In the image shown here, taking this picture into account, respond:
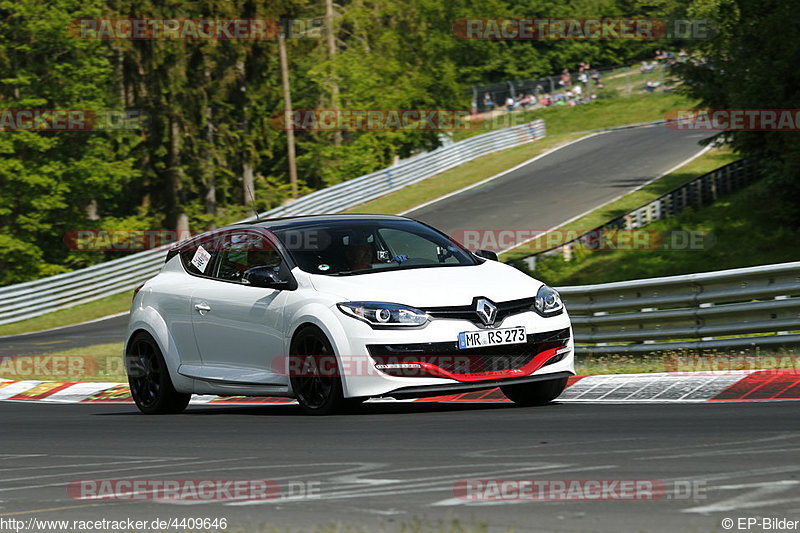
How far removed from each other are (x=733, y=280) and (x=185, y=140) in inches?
1687

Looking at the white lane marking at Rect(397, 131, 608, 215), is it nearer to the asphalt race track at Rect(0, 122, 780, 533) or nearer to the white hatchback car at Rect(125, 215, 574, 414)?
the white hatchback car at Rect(125, 215, 574, 414)

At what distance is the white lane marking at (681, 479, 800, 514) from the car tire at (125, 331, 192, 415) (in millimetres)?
6870

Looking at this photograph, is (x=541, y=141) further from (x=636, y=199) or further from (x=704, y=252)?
(x=704, y=252)

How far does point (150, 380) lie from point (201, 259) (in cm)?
126

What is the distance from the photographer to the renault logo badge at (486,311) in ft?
30.5

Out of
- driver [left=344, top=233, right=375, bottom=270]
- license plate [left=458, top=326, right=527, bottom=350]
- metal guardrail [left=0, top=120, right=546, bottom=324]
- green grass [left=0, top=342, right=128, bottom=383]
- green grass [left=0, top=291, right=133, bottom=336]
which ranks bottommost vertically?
green grass [left=0, top=291, right=133, bottom=336]

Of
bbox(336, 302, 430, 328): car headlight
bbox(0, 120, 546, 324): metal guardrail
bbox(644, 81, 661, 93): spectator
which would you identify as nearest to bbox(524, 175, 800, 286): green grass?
bbox(0, 120, 546, 324): metal guardrail

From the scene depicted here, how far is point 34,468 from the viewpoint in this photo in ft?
26.1

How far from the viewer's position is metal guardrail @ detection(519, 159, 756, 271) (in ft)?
111

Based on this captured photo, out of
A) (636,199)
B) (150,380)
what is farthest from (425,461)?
(636,199)

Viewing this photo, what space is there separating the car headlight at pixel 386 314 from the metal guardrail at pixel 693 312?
444 cm

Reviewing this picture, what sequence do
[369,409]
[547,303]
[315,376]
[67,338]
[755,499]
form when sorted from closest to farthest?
1. [755,499]
2. [315,376]
3. [547,303]
4. [369,409]
5. [67,338]

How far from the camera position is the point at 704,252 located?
34375 mm

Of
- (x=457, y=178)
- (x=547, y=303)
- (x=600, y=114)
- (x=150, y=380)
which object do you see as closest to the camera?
(x=547, y=303)
